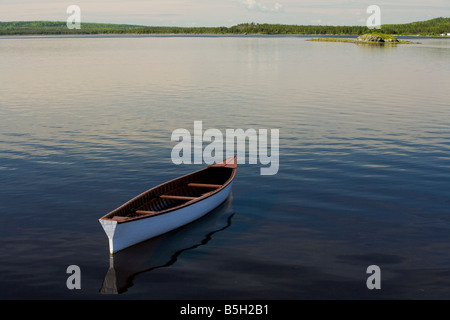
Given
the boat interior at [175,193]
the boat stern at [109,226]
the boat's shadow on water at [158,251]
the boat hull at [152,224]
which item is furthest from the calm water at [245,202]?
the boat interior at [175,193]

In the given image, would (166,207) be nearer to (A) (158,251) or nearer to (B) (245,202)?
(A) (158,251)

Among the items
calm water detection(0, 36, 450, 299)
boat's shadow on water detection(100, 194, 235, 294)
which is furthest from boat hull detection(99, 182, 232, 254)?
calm water detection(0, 36, 450, 299)

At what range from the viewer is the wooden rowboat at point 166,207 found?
18828 mm

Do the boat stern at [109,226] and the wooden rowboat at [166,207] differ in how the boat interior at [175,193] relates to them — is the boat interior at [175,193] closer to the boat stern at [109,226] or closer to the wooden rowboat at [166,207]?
the wooden rowboat at [166,207]

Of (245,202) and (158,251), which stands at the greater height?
(245,202)

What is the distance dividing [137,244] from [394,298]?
10.2 m

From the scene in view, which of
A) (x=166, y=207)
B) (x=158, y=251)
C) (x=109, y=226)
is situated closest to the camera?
(x=109, y=226)

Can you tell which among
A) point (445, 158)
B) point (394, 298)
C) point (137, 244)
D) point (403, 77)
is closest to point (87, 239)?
point (137, 244)

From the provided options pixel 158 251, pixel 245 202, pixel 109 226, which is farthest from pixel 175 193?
pixel 109 226

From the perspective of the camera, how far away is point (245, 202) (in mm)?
25250

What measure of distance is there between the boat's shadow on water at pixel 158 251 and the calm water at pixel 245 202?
75 millimetres

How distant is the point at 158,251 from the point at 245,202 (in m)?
7.00

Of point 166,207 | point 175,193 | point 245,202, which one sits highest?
point 175,193
